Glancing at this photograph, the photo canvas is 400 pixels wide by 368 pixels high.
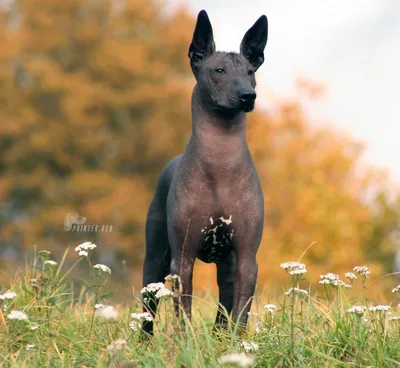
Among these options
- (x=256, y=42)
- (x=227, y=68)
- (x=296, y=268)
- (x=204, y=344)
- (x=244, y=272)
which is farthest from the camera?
(x=256, y=42)

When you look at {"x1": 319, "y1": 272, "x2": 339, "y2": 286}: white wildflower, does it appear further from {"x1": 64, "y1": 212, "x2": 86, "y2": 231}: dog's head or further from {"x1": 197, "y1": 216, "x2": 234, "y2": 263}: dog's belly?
Result: {"x1": 64, "y1": 212, "x2": 86, "y2": 231}: dog's head

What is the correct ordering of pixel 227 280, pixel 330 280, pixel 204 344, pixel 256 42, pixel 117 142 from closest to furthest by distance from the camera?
pixel 204 344, pixel 330 280, pixel 256 42, pixel 227 280, pixel 117 142

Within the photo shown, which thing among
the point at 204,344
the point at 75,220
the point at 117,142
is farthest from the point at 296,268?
the point at 117,142

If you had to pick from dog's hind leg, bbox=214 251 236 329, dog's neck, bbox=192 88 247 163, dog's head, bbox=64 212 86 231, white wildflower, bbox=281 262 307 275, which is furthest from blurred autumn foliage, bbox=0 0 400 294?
white wildflower, bbox=281 262 307 275

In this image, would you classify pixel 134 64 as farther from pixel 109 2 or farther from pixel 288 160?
pixel 288 160

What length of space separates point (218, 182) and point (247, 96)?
0.69 metres

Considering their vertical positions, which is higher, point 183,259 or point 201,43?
point 201,43

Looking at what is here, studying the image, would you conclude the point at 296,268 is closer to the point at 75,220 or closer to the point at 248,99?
the point at 248,99

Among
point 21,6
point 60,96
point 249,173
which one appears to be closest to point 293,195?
point 60,96

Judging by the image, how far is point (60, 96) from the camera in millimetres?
21484

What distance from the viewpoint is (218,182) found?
193 inches

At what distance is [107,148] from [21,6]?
578cm

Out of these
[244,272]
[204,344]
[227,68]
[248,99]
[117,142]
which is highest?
[117,142]

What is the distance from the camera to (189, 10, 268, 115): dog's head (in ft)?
15.4
